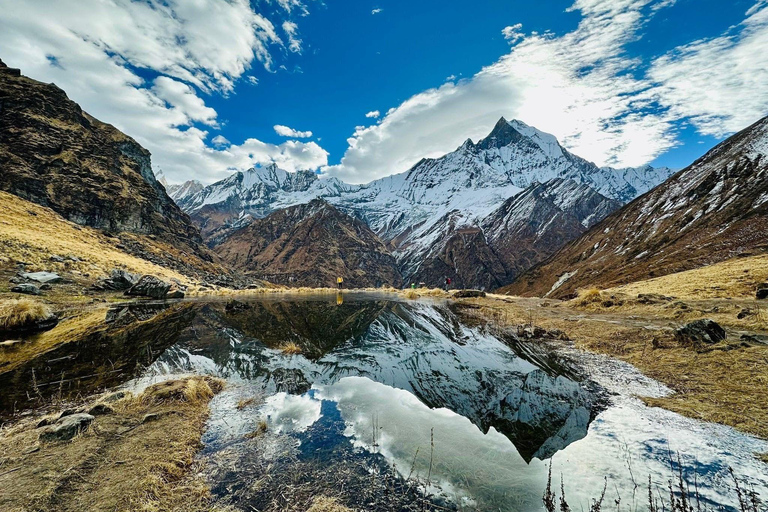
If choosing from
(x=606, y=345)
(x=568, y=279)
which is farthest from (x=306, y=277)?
(x=606, y=345)

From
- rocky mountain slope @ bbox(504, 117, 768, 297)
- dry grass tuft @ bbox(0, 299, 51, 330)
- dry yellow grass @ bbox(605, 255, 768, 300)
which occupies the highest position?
rocky mountain slope @ bbox(504, 117, 768, 297)

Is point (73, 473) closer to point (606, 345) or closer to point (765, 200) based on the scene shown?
point (606, 345)

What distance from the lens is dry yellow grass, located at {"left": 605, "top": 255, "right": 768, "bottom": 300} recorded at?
74.3 ft

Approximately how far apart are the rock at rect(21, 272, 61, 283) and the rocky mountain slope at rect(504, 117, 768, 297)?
228 feet

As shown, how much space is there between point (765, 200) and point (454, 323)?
186 feet

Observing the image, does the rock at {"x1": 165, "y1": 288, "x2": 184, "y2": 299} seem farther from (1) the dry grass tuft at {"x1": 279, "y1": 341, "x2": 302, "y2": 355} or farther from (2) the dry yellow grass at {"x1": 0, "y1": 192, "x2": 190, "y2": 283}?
(1) the dry grass tuft at {"x1": 279, "y1": 341, "x2": 302, "y2": 355}

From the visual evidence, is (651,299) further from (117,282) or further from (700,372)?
(117,282)

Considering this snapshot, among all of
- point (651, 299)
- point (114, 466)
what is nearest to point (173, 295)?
point (114, 466)

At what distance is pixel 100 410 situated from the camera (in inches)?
352

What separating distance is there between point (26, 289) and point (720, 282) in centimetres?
5718

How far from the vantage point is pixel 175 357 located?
15797mm

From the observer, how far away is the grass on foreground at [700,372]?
26.3 feet

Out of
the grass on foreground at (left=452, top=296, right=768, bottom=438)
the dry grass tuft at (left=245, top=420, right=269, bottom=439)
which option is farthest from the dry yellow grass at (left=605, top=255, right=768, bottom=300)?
the dry grass tuft at (left=245, top=420, right=269, bottom=439)

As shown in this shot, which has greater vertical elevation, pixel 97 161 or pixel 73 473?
pixel 97 161
